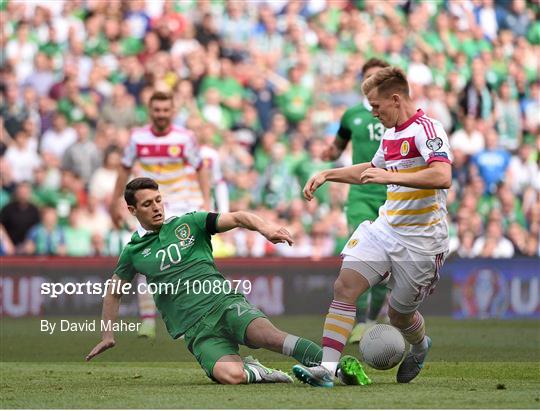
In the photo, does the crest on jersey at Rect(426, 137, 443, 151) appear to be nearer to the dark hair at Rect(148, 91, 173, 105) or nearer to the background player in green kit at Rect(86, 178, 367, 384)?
the background player in green kit at Rect(86, 178, 367, 384)

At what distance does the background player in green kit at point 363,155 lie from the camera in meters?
12.3

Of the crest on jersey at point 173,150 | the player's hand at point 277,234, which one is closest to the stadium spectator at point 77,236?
the crest on jersey at point 173,150

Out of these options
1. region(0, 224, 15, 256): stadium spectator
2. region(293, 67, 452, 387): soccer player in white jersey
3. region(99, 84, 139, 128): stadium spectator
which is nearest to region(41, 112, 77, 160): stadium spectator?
region(99, 84, 139, 128): stadium spectator

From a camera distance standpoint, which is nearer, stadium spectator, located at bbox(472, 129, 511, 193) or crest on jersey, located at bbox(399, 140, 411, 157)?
crest on jersey, located at bbox(399, 140, 411, 157)

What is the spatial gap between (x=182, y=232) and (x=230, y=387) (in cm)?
121

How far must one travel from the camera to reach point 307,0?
2139cm

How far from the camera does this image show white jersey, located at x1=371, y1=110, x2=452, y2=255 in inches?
340

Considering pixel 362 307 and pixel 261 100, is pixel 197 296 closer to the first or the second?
pixel 362 307

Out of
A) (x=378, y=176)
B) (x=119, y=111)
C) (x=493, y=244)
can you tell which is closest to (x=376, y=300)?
(x=378, y=176)

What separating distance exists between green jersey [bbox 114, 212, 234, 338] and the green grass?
52cm

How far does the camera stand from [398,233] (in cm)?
877

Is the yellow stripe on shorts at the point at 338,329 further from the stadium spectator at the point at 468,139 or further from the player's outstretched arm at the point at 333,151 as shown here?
the stadium spectator at the point at 468,139

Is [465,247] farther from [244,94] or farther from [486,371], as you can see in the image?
[486,371]

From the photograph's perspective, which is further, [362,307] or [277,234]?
[362,307]
